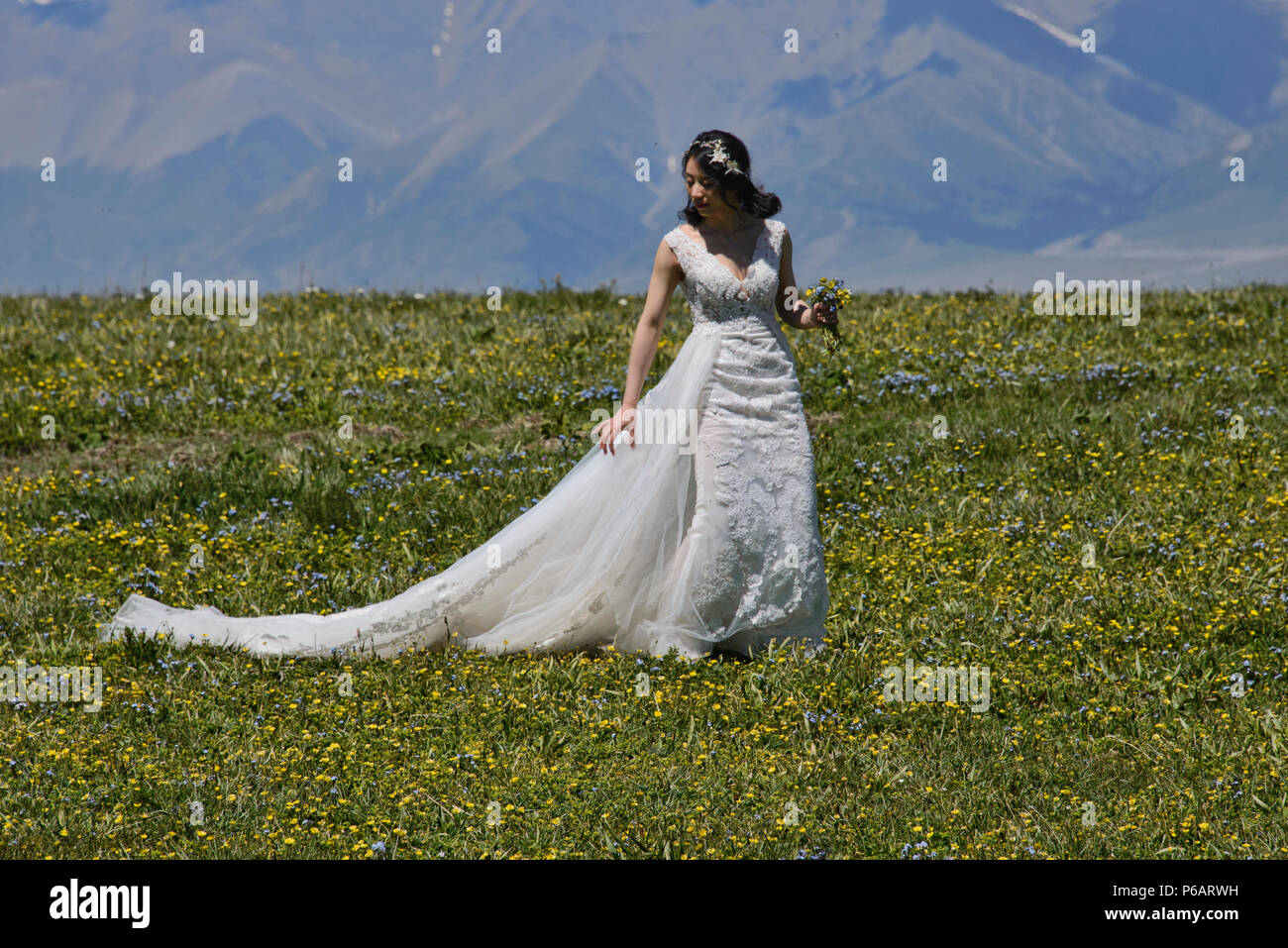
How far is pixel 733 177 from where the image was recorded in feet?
24.7

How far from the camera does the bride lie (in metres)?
7.71

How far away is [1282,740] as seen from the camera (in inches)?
251

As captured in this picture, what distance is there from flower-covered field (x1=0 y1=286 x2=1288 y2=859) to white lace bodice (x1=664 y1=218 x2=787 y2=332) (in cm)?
205

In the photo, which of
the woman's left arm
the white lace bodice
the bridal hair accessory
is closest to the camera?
the bridal hair accessory

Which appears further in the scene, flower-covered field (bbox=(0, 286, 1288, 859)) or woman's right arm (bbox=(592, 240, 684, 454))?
woman's right arm (bbox=(592, 240, 684, 454))

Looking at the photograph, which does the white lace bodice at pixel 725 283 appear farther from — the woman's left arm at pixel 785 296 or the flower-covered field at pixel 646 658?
the flower-covered field at pixel 646 658

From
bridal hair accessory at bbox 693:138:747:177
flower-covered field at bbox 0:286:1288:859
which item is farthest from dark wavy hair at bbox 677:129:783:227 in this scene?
flower-covered field at bbox 0:286:1288:859

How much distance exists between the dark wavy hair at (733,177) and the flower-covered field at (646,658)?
2651mm

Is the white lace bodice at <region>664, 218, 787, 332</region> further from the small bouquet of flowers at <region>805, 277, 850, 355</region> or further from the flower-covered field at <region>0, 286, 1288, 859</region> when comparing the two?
the flower-covered field at <region>0, 286, 1288, 859</region>

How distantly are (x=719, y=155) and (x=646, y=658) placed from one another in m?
2.99

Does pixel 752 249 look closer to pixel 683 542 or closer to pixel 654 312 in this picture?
pixel 654 312

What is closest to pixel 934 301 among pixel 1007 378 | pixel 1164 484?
pixel 1007 378

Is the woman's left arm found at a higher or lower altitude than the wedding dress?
higher

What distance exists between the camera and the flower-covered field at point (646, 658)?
5648mm
